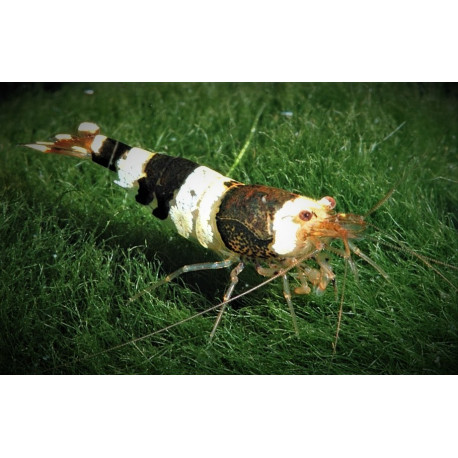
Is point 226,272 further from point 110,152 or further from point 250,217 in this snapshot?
point 110,152

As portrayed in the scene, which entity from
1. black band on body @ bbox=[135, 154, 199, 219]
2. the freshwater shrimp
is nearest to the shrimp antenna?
the freshwater shrimp

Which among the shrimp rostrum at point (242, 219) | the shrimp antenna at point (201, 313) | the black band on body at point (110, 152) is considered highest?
the black band on body at point (110, 152)

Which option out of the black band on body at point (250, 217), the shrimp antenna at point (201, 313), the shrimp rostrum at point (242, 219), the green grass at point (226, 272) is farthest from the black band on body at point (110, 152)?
the shrimp antenna at point (201, 313)

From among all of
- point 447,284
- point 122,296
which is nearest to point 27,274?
point 122,296

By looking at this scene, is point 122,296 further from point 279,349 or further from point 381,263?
point 381,263

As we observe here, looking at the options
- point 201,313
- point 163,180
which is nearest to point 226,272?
point 201,313

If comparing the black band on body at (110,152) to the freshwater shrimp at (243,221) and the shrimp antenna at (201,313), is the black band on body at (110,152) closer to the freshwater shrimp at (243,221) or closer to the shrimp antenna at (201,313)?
the freshwater shrimp at (243,221)

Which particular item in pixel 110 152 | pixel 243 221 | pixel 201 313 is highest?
pixel 110 152
